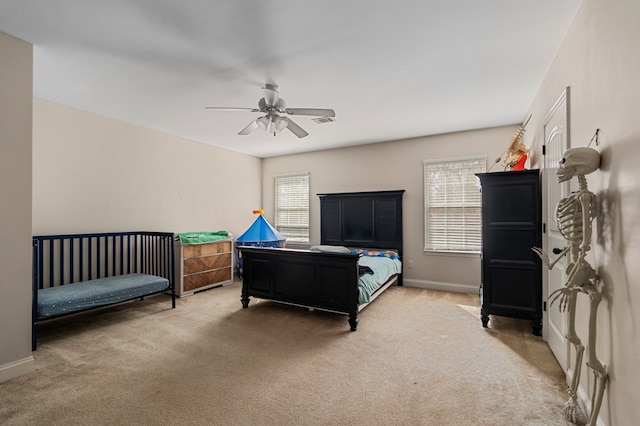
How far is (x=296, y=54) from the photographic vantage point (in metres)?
2.53

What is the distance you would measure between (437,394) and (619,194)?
1633 mm

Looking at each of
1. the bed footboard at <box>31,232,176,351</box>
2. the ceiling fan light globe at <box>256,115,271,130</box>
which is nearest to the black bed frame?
the bed footboard at <box>31,232,176,351</box>

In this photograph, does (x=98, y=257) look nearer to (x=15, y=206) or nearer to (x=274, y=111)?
(x=15, y=206)

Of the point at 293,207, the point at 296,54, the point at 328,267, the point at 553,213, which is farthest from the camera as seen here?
the point at 293,207

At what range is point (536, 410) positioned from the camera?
1.89 meters

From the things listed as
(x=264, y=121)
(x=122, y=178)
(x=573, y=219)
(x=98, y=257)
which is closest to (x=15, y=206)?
(x=98, y=257)

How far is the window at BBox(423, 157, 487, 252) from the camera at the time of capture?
470 centimetres

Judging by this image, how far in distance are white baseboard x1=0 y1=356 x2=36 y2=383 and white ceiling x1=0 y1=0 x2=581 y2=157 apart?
99.4 inches

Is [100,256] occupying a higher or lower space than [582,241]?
lower

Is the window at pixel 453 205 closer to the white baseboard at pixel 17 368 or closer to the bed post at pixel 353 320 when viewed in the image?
the bed post at pixel 353 320

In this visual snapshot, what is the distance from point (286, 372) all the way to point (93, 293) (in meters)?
2.26

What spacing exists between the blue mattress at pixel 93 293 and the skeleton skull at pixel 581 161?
4088 millimetres

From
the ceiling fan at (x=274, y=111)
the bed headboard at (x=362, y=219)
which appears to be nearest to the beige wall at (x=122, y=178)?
the bed headboard at (x=362, y=219)

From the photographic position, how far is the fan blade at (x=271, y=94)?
2.93m
